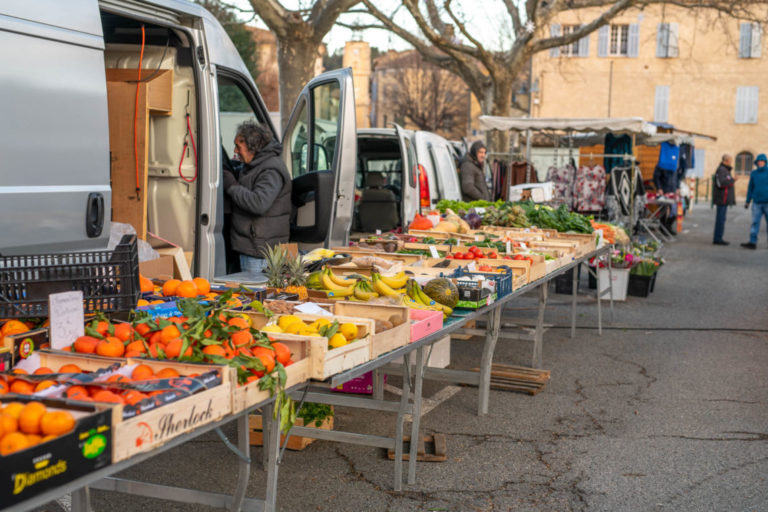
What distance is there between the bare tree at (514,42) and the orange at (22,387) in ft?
61.1

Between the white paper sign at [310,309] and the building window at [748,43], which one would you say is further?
the building window at [748,43]

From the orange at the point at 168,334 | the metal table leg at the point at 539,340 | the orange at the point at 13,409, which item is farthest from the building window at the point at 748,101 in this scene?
the orange at the point at 13,409

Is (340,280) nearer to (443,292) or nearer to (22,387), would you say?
(443,292)

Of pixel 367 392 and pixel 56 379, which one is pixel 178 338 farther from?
pixel 367 392

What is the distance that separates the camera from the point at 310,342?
311 centimetres

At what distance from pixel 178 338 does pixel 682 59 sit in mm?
46395

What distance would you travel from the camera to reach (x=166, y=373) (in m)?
2.70

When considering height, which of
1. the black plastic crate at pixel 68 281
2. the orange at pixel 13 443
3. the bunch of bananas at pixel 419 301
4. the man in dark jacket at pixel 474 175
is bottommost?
the bunch of bananas at pixel 419 301

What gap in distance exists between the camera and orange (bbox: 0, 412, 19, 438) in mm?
2109

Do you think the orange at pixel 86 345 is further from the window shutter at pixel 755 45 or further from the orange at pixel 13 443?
the window shutter at pixel 755 45

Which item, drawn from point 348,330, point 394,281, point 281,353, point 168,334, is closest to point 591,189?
point 394,281

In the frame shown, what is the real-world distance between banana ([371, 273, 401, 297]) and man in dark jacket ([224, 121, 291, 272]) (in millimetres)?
1914

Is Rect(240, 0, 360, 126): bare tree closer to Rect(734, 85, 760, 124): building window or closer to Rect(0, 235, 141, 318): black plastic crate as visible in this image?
Rect(0, 235, 141, 318): black plastic crate

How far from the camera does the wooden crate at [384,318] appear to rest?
357cm
